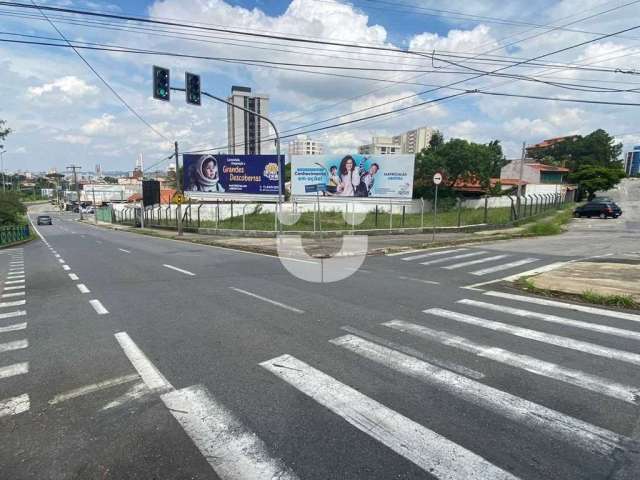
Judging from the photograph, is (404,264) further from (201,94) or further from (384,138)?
(384,138)

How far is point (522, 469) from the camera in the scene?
2.76 meters

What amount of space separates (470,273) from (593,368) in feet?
21.9

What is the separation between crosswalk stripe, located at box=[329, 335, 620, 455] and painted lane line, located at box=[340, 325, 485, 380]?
0.11m

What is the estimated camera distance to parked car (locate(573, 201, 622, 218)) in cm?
3553

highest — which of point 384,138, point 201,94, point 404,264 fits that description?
point 384,138

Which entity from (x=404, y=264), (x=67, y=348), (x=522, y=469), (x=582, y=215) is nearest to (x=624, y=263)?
(x=404, y=264)

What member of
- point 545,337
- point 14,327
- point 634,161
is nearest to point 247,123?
point 14,327

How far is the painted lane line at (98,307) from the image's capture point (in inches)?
279

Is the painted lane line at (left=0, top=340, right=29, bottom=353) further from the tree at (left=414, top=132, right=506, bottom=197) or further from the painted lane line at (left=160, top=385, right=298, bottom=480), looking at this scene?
the tree at (left=414, top=132, right=506, bottom=197)

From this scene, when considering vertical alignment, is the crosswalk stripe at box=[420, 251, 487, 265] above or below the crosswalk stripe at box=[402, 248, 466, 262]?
above

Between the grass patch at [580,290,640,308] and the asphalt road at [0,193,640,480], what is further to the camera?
the grass patch at [580,290,640,308]

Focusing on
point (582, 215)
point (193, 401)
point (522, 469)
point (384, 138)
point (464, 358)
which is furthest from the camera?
point (384, 138)

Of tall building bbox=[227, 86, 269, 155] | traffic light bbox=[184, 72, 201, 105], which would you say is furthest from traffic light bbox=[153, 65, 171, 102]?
tall building bbox=[227, 86, 269, 155]

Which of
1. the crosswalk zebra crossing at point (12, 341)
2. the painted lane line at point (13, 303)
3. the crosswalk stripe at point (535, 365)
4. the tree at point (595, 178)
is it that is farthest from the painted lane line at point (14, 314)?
the tree at point (595, 178)
